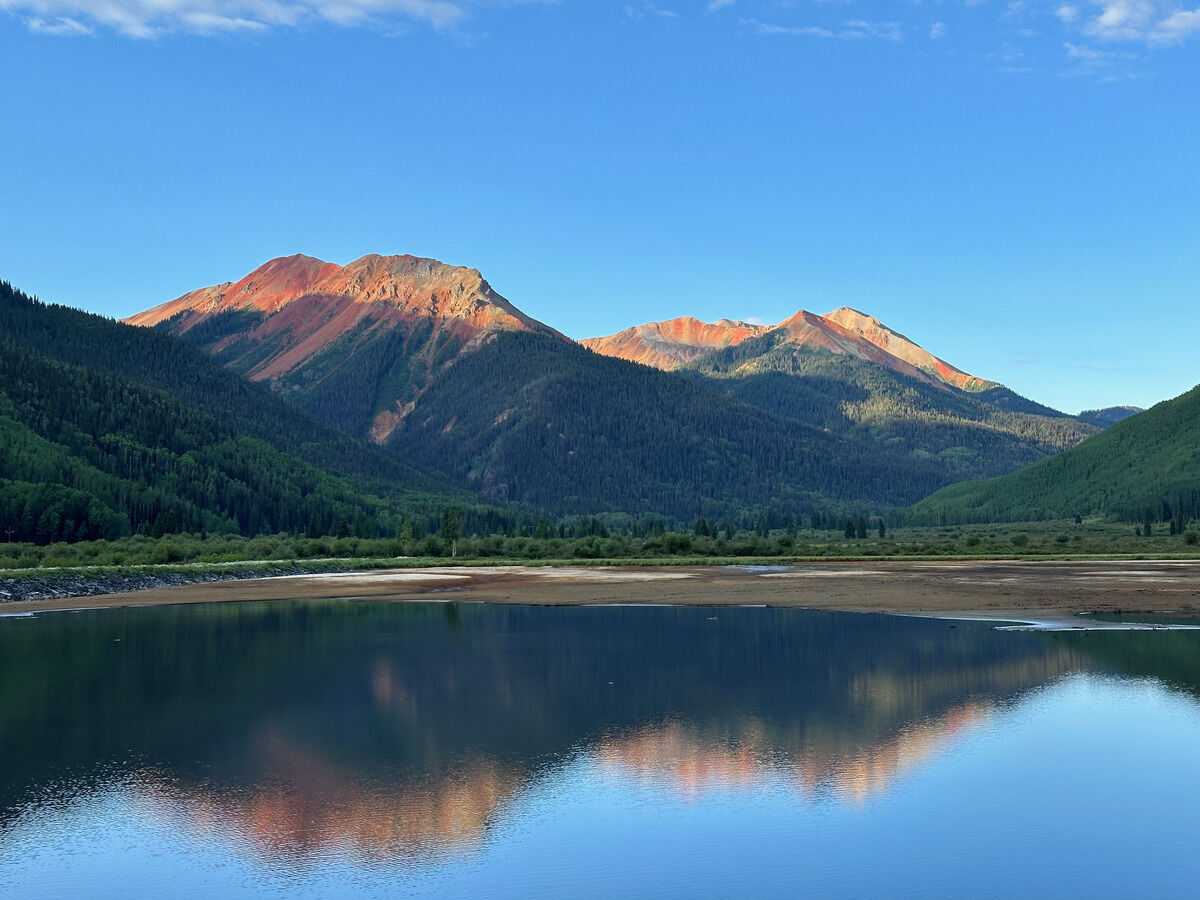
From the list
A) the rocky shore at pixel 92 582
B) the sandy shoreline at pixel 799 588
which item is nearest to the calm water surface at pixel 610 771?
the sandy shoreline at pixel 799 588

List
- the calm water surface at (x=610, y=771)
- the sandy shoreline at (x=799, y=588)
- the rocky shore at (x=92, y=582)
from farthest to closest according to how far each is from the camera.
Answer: the rocky shore at (x=92, y=582), the sandy shoreline at (x=799, y=588), the calm water surface at (x=610, y=771)

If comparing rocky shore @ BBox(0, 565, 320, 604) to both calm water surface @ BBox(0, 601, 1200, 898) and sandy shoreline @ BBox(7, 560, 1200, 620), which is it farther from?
calm water surface @ BBox(0, 601, 1200, 898)

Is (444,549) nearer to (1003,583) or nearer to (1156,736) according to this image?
(1003,583)

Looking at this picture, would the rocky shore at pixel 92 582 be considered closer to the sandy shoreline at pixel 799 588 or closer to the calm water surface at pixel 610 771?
the sandy shoreline at pixel 799 588

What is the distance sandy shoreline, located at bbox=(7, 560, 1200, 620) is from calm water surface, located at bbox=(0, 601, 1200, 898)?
1820cm

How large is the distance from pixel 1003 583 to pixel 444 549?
9479 centimetres

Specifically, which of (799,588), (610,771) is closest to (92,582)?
(799,588)

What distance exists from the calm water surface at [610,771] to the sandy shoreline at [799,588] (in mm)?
18199

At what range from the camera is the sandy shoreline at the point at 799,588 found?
216ft

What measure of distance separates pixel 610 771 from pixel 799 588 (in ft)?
196

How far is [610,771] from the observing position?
25.7 meters

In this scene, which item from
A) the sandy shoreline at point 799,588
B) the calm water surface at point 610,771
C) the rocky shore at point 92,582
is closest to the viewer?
the calm water surface at point 610,771

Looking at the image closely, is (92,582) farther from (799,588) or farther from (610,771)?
(610,771)

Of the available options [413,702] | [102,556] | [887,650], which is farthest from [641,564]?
[413,702]
